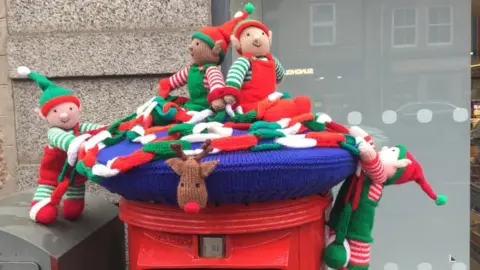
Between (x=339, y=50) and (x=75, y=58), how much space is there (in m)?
1.72

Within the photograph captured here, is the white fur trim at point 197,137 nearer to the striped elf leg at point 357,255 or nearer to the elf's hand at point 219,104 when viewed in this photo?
the elf's hand at point 219,104

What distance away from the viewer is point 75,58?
3.06m

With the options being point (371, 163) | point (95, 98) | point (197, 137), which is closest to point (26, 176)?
Result: point (95, 98)

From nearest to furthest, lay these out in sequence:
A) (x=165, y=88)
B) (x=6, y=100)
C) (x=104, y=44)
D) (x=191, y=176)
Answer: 1. (x=191, y=176)
2. (x=165, y=88)
3. (x=104, y=44)
4. (x=6, y=100)

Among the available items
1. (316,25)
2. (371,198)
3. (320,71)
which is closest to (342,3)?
(316,25)

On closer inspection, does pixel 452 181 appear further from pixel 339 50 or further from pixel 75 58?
pixel 75 58

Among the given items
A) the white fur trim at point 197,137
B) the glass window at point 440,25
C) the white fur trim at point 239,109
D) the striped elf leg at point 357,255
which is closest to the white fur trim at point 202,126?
the white fur trim at point 197,137

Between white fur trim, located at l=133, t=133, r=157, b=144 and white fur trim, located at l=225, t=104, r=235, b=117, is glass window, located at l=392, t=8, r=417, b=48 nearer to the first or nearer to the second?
white fur trim, located at l=225, t=104, r=235, b=117

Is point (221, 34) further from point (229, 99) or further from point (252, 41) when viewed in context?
point (229, 99)

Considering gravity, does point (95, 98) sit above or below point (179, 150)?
above

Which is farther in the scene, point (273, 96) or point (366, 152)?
point (273, 96)

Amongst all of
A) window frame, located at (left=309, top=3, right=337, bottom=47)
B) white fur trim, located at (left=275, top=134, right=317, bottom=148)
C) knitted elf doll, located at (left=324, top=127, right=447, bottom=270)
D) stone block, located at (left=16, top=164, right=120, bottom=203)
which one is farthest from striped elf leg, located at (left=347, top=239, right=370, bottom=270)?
stone block, located at (left=16, top=164, right=120, bottom=203)

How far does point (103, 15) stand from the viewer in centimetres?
306

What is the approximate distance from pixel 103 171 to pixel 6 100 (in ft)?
6.29
